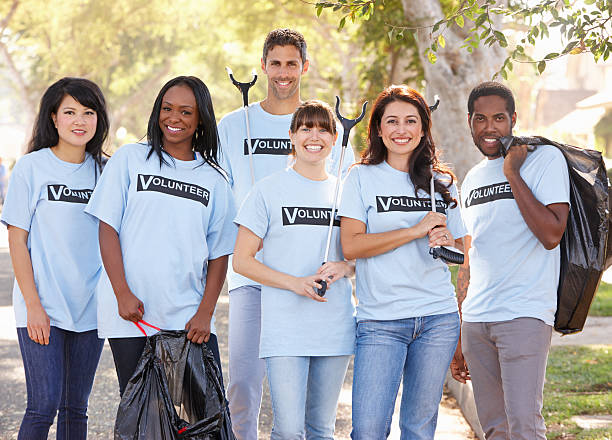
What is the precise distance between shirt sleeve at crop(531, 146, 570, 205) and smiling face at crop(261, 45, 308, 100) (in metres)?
1.51

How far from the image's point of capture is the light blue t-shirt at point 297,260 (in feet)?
13.4

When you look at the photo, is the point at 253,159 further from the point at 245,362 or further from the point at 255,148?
the point at 245,362

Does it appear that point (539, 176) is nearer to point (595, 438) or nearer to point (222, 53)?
point (595, 438)

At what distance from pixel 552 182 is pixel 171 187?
178 centimetres

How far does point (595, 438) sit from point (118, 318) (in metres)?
3.07

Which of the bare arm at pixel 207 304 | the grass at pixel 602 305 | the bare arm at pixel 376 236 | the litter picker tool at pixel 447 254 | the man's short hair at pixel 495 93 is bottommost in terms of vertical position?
the grass at pixel 602 305

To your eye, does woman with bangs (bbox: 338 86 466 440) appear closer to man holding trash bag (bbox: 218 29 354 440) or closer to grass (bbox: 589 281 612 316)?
man holding trash bag (bbox: 218 29 354 440)

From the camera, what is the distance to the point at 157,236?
13.2 feet

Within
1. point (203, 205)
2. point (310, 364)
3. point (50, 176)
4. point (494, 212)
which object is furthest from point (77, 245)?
point (494, 212)

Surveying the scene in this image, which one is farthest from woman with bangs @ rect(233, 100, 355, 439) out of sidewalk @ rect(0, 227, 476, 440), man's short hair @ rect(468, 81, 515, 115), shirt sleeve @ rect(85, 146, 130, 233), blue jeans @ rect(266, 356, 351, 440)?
sidewalk @ rect(0, 227, 476, 440)

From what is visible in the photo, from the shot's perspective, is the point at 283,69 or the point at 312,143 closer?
the point at 312,143

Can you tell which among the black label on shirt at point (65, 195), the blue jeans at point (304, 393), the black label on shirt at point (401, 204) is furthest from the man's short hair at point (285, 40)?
the blue jeans at point (304, 393)

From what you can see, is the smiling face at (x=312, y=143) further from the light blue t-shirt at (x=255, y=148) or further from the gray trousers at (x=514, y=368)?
the gray trousers at (x=514, y=368)

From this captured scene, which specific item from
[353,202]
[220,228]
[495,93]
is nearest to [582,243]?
[495,93]
